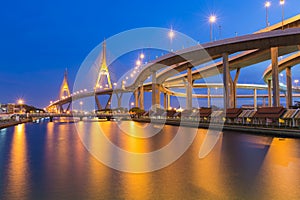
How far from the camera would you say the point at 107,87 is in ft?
250

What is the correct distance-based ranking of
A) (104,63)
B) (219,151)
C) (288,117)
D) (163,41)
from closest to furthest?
(219,151)
(288,117)
(163,41)
(104,63)

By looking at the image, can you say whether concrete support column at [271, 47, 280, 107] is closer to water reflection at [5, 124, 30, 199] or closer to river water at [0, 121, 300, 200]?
river water at [0, 121, 300, 200]

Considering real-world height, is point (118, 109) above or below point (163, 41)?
below

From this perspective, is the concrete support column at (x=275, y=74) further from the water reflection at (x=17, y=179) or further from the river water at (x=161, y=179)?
the water reflection at (x=17, y=179)

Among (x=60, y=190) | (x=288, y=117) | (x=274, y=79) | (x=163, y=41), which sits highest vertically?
(x=163, y=41)

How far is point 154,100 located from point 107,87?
29073mm

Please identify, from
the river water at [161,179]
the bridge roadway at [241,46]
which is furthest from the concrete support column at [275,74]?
the river water at [161,179]

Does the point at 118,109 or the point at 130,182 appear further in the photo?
the point at 118,109

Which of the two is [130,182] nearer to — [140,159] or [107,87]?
[140,159]

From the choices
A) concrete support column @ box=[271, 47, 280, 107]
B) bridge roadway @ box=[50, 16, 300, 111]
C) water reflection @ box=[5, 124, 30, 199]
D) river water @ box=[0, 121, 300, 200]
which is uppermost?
bridge roadway @ box=[50, 16, 300, 111]

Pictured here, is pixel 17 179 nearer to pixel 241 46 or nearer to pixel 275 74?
pixel 241 46

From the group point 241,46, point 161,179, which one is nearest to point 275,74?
point 241,46

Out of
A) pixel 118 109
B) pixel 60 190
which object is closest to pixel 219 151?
pixel 60 190

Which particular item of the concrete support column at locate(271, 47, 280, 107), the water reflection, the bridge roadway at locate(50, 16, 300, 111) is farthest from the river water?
the concrete support column at locate(271, 47, 280, 107)
